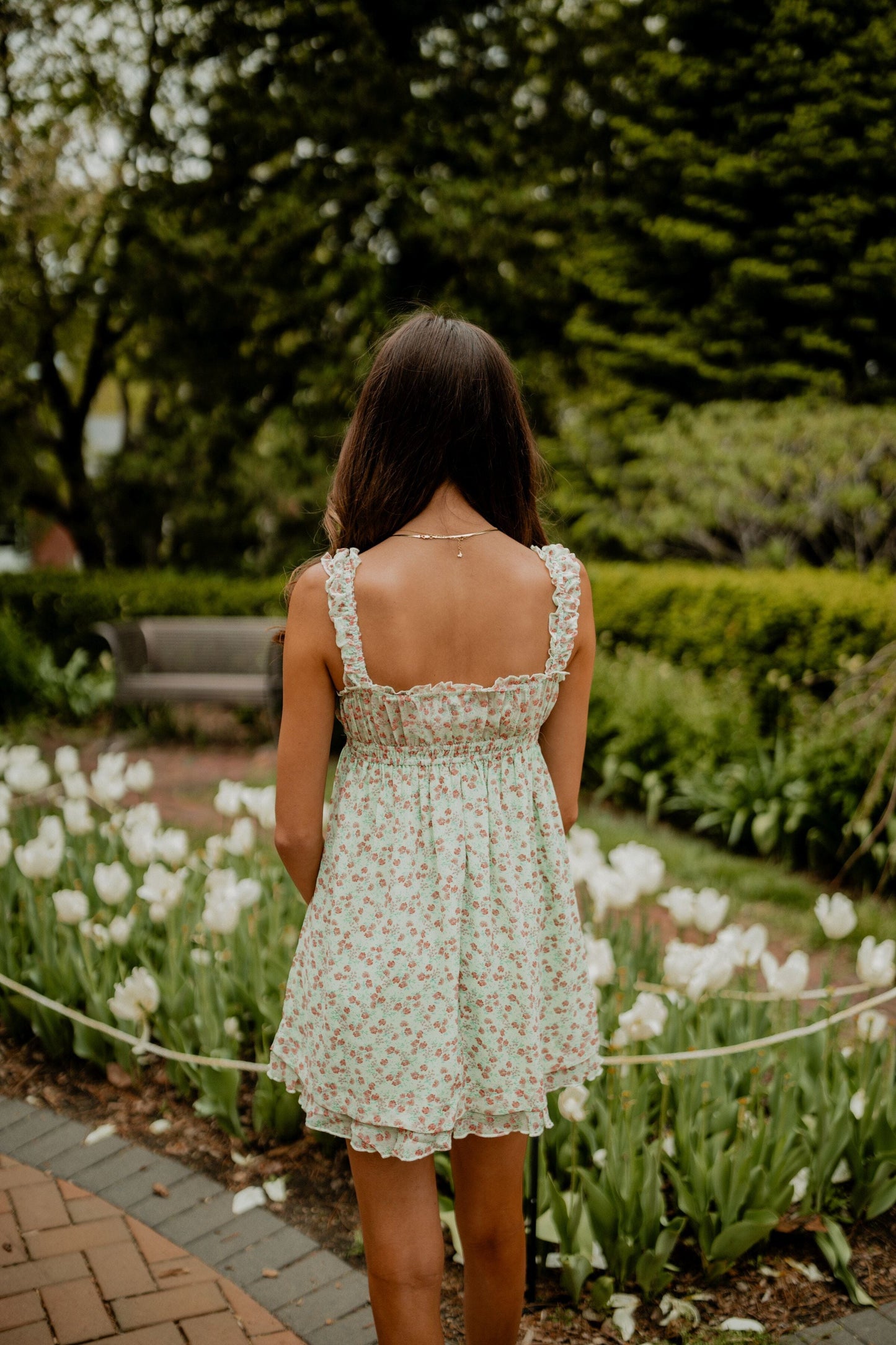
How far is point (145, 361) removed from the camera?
37.8ft

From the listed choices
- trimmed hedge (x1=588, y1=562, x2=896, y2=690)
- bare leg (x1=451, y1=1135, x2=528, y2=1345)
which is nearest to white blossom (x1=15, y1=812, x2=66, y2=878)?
bare leg (x1=451, y1=1135, x2=528, y2=1345)

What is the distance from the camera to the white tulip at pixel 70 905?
2.75 m

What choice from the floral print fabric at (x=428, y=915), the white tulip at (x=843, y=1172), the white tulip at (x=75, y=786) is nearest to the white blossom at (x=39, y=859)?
the white tulip at (x=75, y=786)

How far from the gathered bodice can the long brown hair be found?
3.4 inches

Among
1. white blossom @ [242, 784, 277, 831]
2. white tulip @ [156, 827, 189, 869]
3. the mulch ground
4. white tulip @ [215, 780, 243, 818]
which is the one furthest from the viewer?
white tulip @ [215, 780, 243, 818]

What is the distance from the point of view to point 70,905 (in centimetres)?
276

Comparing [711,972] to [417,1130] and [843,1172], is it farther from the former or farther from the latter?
[417,1130]

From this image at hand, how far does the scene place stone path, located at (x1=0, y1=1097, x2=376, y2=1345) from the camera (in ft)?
6.63

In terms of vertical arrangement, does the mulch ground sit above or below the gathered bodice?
below

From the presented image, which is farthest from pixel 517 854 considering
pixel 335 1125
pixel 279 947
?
pixel 279 947

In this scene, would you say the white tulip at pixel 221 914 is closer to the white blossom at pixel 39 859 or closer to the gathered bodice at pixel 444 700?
the white blossom at pixel 39 859

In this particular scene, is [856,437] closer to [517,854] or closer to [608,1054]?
[608,1054]

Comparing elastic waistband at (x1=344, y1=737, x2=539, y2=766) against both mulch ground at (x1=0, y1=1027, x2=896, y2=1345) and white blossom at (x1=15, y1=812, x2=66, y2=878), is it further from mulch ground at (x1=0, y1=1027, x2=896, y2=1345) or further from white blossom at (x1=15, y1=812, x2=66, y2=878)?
white blossom at (x1=15, y1=812, x2=66, y2=878)

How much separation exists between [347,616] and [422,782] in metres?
0.27
